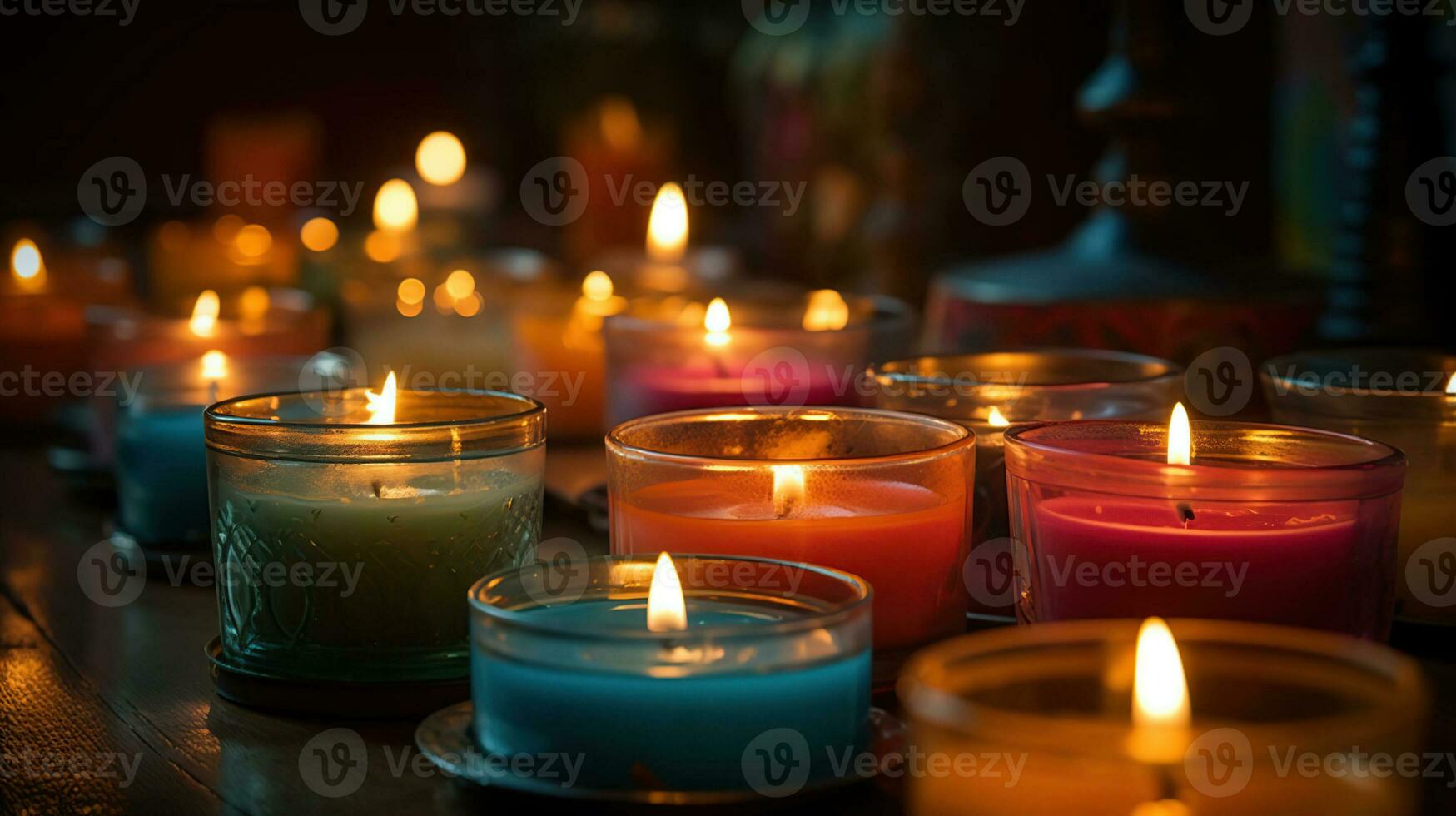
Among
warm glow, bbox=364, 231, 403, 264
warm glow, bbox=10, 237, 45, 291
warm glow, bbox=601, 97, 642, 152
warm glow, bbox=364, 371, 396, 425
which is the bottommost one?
warm glow, bbox=364, 371, 396, 425

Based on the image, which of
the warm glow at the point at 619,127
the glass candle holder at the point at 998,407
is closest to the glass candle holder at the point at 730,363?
the glass candle holder at the point at 998,407

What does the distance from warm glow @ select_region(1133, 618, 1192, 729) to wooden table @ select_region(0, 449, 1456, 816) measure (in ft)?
0.52

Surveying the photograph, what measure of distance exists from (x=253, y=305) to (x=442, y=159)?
918 mm

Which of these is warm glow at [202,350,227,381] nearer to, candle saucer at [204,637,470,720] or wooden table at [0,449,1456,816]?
wooden table at [0,449,1456,816]

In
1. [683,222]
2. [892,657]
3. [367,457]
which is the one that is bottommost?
[892,657]

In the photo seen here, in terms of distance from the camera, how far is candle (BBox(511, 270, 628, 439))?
144 cm

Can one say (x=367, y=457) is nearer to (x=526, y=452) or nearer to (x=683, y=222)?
(x=526, y=452)

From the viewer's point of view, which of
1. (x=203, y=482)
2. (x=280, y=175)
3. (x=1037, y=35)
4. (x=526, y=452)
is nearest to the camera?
(x=526, y=452)

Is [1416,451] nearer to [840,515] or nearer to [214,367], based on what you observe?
[840,515]

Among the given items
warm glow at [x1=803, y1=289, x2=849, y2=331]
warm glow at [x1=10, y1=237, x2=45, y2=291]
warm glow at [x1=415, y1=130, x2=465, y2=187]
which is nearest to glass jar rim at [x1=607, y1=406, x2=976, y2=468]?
warm glow at [x1=803, y1=289, x2=849, y2=331]

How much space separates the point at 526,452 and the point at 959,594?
24 centimetres

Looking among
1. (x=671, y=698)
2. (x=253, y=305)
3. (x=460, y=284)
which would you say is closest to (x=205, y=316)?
(x=253, y=305)

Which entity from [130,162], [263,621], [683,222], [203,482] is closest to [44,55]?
[130,162]

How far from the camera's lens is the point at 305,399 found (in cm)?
91
